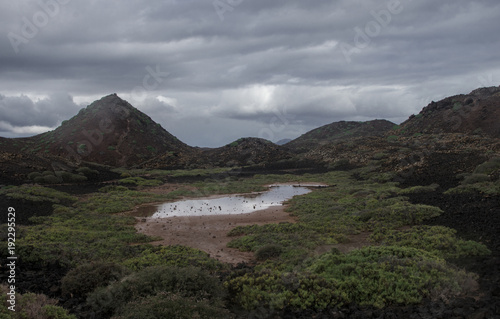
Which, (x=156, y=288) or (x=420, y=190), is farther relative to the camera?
(x=420, y=190)

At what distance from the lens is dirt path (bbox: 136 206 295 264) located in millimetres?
14883

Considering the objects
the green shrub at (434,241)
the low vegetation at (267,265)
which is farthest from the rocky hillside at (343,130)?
the green shrub at (434,241)

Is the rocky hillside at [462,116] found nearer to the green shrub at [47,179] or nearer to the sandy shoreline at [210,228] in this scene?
the sandy shoreline at [210,228]

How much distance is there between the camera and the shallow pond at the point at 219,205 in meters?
24.3

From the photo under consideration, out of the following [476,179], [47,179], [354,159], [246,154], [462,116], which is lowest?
[476,179]

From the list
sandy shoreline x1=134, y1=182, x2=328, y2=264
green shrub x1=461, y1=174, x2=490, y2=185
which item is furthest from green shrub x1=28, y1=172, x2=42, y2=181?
green shrub x1=461, y1=174, x2=490, y2=185

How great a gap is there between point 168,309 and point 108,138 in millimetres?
69276

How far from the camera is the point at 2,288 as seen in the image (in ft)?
27.6

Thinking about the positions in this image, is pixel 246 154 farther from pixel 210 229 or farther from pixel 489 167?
pixel 210 229

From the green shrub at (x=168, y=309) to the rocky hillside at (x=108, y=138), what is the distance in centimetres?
5842

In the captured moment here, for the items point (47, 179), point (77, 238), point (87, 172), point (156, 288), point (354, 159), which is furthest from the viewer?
point (354, 159)

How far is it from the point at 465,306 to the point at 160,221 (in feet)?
56.1

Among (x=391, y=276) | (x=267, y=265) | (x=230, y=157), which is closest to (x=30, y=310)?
(x=267, y=265)

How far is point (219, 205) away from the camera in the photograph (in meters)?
27.3
